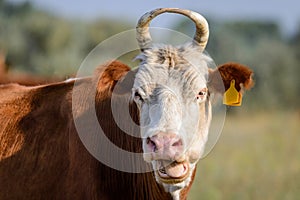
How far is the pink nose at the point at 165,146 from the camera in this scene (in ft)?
18.6

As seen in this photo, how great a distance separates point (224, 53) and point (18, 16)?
1760 cm

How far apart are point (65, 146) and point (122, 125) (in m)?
0.59

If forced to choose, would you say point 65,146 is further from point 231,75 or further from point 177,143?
point 231,75

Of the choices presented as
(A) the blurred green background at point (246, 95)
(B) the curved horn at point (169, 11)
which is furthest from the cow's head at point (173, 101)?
(A) the blurred green background at point (246, 95)

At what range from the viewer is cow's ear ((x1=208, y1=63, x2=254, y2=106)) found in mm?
6648

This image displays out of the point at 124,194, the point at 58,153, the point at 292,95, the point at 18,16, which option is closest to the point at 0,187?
the point at 58,153

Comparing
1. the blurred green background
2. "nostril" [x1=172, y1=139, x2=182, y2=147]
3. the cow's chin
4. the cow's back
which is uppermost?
"nostril" [x1=172, y1=139, x2=182, y2=147]

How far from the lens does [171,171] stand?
19.2ft

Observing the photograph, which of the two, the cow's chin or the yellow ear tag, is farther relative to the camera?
the yellow ear tag

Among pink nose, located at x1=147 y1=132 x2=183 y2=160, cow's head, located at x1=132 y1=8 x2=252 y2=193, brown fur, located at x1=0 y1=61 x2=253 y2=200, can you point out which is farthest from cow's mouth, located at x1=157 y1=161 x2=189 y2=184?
brown fur, located at x1=0 y1=61 x2=253 y2=200

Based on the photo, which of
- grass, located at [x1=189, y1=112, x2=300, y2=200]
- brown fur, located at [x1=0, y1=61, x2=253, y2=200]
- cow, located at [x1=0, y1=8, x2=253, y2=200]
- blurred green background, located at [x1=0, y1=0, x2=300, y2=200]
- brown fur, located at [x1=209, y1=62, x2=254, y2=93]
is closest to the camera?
cow, located at [x1=0, y1=8, x2=253, y2=200]

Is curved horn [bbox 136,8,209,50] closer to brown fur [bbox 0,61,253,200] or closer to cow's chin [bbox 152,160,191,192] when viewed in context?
brown fur [bbox 0,61,253,200]

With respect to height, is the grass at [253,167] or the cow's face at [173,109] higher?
the cow's face at [173,109]

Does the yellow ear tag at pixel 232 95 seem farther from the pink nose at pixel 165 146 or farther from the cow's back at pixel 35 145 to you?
the cow's back at pixel 35 145
